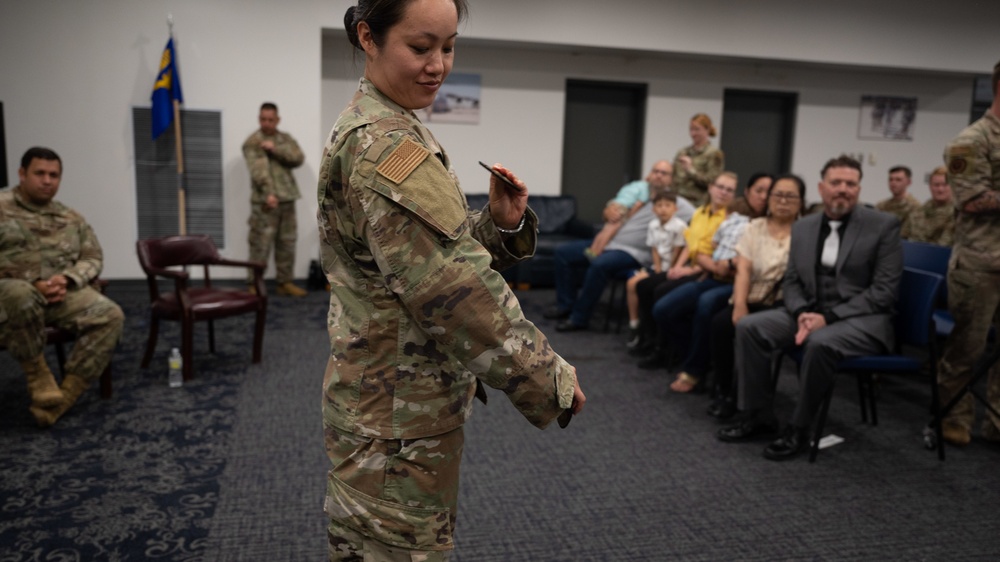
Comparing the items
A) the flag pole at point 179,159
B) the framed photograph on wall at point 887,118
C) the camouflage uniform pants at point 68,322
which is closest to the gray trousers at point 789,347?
the camouflage uniform pants at point 68,322

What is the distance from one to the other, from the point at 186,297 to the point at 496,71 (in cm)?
439

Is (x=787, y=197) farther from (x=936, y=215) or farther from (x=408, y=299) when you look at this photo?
(x=408, y=299)

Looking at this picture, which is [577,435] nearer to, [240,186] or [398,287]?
[398,287]

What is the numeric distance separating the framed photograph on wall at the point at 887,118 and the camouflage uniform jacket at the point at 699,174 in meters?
2.95

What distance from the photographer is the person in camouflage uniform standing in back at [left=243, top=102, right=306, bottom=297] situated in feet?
19.0

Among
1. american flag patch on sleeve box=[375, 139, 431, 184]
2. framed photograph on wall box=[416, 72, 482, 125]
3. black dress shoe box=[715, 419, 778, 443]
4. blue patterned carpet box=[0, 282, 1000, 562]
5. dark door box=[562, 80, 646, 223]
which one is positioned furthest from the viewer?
dark door box=[562, 80, 646, 223]

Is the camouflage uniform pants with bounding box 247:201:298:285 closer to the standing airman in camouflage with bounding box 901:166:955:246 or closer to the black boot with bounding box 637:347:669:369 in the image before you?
the black boot with bounding box 637:347:669:369

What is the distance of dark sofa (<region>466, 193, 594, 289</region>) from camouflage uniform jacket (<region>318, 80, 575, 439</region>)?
5.08 m

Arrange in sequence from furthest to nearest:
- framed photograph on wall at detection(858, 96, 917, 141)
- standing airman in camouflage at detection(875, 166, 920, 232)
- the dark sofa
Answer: framed photograph on wall at detection(858, 96, 917, 141)
the dark sofa
standing airman in camouflage at detection(875, 166, 920, 232)

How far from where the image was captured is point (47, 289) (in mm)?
3188

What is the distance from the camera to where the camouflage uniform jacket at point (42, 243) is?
10.7 ft

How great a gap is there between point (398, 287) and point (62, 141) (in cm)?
600

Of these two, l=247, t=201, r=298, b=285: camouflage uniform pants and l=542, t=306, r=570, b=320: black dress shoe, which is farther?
l=247, t=201, r=298, b=285: camouflage uniform pants

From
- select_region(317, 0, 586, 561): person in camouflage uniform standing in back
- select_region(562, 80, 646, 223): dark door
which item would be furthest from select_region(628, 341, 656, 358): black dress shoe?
select_region(562, 80, 646, 223): dark door
